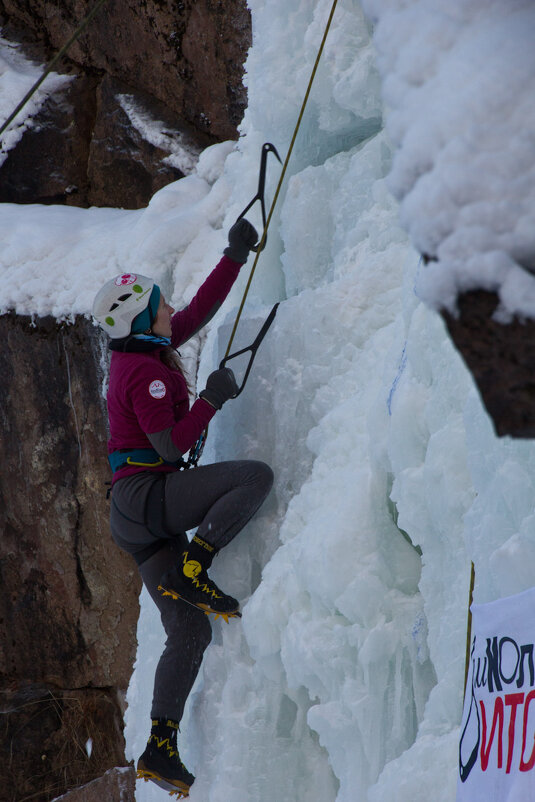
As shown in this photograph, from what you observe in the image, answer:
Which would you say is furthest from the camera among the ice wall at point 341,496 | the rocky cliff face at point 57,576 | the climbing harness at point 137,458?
the rocky cliff face at point 57,576

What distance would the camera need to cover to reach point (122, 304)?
2748mm

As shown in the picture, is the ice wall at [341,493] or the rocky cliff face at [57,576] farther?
the rocky cliff face at [57,576]

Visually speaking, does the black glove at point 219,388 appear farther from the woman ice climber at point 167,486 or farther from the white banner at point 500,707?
the white banner at point 500,707

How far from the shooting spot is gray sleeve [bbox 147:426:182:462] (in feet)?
8.65

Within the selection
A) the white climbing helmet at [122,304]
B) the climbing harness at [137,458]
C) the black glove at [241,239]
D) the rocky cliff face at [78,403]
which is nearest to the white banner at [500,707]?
the climbing harness at [137,458]

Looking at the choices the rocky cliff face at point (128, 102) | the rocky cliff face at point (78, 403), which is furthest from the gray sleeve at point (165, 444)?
the rocky cliff face at point (128, 102)

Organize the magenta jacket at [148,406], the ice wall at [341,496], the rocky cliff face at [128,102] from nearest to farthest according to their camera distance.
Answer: the ice wall at [341,496] < the magenta jacket at [148,406] < the rocky cliff face at [128,102]

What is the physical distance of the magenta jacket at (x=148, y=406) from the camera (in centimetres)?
263

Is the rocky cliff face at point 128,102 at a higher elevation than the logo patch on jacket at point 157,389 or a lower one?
higher

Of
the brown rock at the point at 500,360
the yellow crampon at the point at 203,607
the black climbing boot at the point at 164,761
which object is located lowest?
the black climbing boot at the point at 164,761

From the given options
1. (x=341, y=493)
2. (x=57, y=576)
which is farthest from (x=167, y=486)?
(x=57, y=576)

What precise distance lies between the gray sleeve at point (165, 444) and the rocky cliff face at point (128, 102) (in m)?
3.43

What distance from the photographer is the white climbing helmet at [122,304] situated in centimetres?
273

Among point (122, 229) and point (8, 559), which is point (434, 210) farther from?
point (8, 559)
